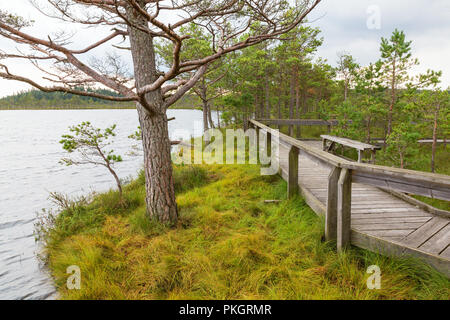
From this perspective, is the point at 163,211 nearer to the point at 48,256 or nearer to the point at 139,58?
the point at 48,256

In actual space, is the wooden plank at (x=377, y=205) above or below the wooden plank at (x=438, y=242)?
above

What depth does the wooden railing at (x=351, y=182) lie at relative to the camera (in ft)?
6.40

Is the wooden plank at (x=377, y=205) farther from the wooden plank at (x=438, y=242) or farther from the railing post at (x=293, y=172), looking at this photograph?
the railing post at (x=293, y=172)

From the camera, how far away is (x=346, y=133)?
13.5m

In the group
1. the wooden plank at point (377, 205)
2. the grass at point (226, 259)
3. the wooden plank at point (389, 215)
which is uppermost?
the wooden plank at point (377, 205)

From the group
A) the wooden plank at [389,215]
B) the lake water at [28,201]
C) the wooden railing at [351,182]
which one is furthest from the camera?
the lake water at [28,201]

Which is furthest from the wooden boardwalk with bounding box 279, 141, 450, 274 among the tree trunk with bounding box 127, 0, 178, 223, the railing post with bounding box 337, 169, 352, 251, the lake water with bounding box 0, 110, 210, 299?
the lake water with bounding box 0, 110, 210, 299

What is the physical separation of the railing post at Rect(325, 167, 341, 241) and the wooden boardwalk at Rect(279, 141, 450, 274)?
27 centimetres

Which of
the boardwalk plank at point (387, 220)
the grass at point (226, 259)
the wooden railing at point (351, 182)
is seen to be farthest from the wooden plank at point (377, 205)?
the wooden railing at point (351, 182)

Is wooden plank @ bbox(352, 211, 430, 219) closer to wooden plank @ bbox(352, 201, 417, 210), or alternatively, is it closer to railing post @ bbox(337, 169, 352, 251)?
wooden plank @ bbox(352, 201, 417, 210)

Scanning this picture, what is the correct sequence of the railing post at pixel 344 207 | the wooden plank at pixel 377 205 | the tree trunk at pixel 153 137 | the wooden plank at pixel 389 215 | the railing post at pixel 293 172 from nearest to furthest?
1. the railing post at pixel 344 207
2. the wooden plank at pixel 389 215
3. the wooden plank at pixel 377 205
4. the tree trunk at pixel 153 137
5. the railing post at pixel 293 172

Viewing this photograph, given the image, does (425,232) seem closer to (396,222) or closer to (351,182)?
(396,222)

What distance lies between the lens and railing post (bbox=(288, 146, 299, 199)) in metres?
4.59
